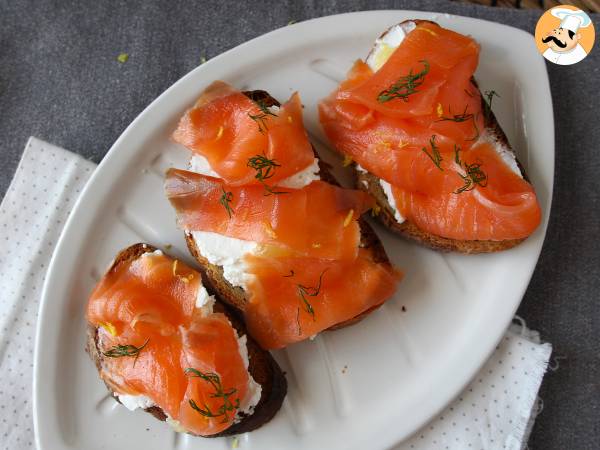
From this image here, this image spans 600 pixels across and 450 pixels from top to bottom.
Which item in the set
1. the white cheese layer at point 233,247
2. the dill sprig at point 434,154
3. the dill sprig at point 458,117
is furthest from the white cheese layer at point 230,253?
the dill sprig at point 458,117

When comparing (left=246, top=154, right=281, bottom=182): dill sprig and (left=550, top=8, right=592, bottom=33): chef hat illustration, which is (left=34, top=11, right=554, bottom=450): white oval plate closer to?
(left=550, top=8, right=592, bottom=33): chef hat illustration

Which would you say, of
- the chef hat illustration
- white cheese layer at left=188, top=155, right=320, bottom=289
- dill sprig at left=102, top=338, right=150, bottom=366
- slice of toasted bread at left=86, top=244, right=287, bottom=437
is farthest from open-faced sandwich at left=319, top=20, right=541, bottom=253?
dill sprig at left=102, top=338, right=150, bottom=366

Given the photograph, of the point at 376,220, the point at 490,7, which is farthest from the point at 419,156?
the point at 490,7

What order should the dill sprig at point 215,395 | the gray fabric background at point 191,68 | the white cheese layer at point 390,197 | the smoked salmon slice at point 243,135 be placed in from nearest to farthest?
the dill sprig at point 215,395
the smoked salmon slice at point 243,135
the white cheese layer at point 390,197
the gray fabric background at point 191,68

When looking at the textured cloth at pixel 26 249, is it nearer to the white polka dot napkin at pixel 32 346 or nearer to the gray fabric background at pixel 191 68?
the white polka dot napkin at pixel 32 346

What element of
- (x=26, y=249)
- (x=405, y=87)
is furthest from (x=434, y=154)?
(x=26, y=249)

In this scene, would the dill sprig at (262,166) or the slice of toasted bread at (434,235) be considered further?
the slice of toasted bread at (434,235)

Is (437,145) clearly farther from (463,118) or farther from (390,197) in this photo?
(390,197)
